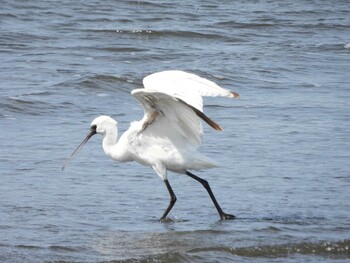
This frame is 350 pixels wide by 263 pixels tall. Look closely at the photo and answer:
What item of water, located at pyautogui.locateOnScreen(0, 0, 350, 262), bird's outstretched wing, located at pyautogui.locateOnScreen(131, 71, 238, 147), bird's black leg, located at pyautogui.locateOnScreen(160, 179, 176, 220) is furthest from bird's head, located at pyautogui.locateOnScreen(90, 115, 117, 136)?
bird's black leg, located at pyautogui.locateOnScreen(160, 179, 176, 220)

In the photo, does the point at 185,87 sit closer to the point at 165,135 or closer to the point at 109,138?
the point at 165,135

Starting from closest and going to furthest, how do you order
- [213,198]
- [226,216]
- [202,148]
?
[226,216]
[213,198]
[202,148]

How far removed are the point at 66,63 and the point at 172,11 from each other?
20.5ft

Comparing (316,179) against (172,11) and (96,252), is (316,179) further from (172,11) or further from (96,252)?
(172,11)

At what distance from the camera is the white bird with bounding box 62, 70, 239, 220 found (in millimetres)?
8047

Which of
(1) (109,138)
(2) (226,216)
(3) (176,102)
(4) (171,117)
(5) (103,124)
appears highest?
(3) (176,102)

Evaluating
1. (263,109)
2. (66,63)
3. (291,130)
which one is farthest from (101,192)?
(66,63)

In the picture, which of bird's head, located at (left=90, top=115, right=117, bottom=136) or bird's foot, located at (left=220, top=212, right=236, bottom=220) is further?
bird's head, located at (left=90, top=115, right=117, bottom=136)

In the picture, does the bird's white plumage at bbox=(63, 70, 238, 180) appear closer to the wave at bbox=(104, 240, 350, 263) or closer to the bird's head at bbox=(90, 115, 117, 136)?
the bird's head at bbox=(90, 115, 117, 136)

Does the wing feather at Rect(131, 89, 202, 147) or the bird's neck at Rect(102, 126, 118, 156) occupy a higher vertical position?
the wing feather at Rect(131, 89, 202, 147)

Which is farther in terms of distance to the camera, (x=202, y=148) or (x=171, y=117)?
(x=202, y=148)

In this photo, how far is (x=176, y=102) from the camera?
311 inches

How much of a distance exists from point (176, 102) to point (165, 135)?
0.64 metres

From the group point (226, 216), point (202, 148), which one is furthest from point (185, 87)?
point (202, 148)
